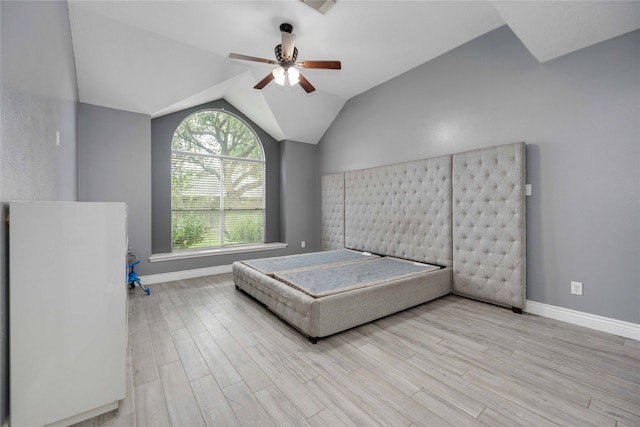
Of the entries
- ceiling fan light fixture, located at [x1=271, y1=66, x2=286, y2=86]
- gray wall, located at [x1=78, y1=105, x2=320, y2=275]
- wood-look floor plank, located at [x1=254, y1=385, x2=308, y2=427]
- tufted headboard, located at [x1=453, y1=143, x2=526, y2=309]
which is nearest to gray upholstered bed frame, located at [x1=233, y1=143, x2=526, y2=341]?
tufted headboard, located at [x1=453, y1=143, x2=526, y2=309]

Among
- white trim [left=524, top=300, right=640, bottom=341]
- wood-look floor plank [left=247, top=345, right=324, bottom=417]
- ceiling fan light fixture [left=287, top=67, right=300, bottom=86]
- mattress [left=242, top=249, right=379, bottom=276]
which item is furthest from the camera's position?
mattress [left=242, top=249, right=379, bottom=276]

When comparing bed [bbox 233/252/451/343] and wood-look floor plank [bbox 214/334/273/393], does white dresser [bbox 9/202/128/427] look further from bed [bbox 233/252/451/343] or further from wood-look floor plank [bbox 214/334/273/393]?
bed [bbox 233/252/451/343]

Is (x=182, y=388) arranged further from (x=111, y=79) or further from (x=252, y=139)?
(x=252, y=139)

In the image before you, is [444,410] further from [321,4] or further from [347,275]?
[321,4]

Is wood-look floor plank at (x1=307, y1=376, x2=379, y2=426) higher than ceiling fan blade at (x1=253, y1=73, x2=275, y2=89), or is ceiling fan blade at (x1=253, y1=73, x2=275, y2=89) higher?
ceiling fan blade at (x1=253, y1=73, x2=275, y2=89)

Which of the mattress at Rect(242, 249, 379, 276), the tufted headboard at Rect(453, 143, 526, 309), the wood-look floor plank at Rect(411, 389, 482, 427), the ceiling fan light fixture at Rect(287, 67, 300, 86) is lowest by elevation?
the wood-look floor plank at Rect(411, 389, 482, 427)

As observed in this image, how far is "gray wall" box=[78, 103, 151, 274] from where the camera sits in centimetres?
349

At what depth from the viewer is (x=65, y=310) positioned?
4.21 ft

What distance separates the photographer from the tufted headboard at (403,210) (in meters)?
3.43

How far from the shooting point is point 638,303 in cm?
224

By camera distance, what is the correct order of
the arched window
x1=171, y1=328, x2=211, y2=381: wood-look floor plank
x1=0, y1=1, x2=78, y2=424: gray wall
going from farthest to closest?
1. the arched window
2. x1=171, y1=328, x2=211, y2=381: wood-look floor plank
3. x1=0, y1=1, x2=78, y2=424: gray wall

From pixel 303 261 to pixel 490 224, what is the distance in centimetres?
234

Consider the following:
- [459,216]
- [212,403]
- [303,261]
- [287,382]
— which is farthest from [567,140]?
[212,403]

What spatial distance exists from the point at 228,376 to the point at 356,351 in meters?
0.96
